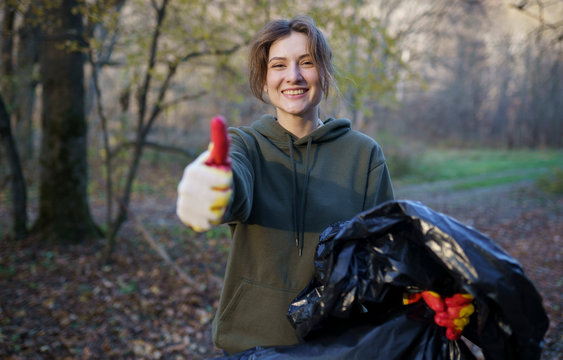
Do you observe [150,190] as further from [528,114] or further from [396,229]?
[528,114]

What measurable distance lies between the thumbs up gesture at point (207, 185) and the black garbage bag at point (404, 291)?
498 millimetres

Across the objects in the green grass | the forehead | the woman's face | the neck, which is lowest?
the green grass

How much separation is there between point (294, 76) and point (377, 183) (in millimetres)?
628

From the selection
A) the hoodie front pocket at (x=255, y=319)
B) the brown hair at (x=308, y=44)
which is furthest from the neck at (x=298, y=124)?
the hoodie front pocket at (x=255, y=319)

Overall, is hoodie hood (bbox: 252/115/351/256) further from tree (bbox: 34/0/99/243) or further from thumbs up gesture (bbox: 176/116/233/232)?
tree (bbox: 34/0/99/243)

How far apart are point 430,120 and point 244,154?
28.4 metres

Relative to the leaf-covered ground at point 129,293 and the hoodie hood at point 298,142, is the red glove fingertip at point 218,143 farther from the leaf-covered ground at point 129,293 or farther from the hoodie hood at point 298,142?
the leaf-covered ground at point 129,293

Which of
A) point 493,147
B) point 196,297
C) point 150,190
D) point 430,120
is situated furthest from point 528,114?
point 196,297

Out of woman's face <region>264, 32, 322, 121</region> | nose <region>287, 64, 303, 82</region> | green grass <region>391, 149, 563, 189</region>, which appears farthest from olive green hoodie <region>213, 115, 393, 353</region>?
green grass <region>391, 149, 563, 189</region>

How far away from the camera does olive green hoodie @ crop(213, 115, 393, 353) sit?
1.73 metres

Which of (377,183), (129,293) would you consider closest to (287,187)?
(377,183)

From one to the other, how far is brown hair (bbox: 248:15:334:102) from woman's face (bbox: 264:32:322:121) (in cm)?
2

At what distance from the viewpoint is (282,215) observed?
1.76 meters

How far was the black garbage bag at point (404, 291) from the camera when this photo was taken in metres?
1.20
